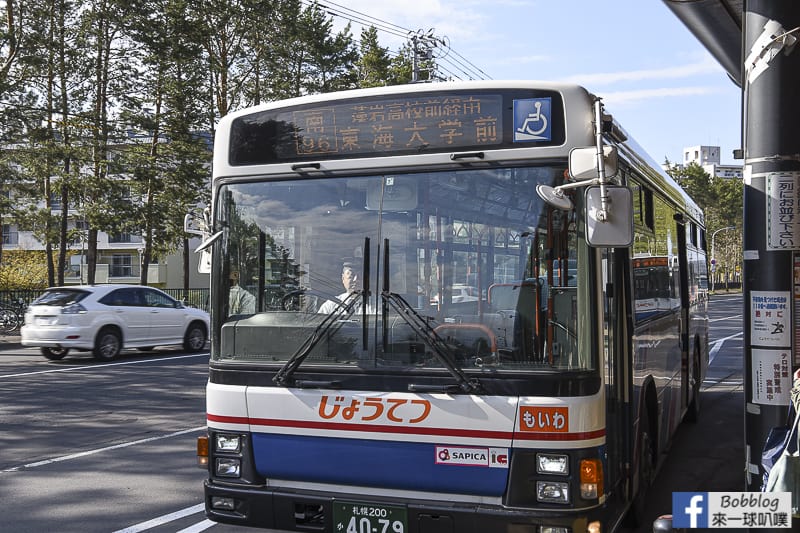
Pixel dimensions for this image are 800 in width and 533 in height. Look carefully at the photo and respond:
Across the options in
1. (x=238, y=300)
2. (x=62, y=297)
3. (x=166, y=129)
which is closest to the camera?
(x=238, y=300)

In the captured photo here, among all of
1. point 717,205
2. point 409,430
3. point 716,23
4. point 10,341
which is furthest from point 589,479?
point 717,205

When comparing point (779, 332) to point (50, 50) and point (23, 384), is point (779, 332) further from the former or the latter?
point (50, 50)

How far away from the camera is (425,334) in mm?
4699

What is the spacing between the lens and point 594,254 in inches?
183

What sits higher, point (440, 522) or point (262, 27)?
point (262, 27)

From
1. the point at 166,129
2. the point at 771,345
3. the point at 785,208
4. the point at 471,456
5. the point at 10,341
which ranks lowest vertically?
the point at 10,341

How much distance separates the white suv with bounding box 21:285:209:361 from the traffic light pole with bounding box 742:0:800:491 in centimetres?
1577

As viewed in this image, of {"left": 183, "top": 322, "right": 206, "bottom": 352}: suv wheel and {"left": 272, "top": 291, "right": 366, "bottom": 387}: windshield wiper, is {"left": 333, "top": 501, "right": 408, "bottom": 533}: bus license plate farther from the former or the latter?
{"left": 183, "top": 322, "right": 206, "bottom": 352}: suv wheel

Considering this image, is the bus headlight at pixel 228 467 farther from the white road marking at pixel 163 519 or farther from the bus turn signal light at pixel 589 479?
the bus turn signal light at pixel 589 479

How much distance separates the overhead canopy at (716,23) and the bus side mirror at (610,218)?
2.85 meters

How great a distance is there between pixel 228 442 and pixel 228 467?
15 cm

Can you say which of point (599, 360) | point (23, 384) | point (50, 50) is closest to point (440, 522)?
point (599, 360)

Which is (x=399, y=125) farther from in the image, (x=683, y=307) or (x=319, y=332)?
(x=683, y=307)

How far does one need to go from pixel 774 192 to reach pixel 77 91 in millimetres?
29709
